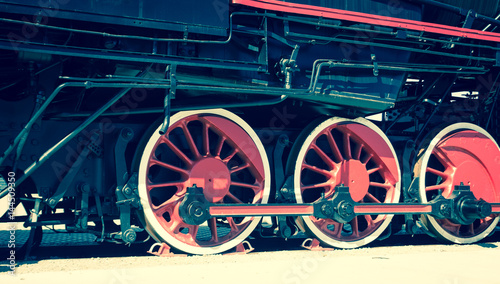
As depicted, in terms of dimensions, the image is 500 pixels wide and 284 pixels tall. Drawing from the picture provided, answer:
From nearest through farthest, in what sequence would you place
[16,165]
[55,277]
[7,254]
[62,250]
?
[55,277]
[16,165]
[7,254]
[62,250]

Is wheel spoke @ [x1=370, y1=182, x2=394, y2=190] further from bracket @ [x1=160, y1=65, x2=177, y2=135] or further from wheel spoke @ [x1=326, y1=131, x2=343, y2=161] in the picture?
bracket @ [x1=160, y1=65, x2=177, y2=135]

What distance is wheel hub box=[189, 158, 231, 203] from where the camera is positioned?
530 centimetres

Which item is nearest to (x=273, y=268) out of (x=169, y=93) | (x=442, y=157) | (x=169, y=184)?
(x=169, y=184)

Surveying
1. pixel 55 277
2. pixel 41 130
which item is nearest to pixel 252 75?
pixel 41 130

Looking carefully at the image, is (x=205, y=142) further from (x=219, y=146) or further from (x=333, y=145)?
(x=333, y=145)

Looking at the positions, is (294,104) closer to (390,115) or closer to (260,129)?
(260,129)

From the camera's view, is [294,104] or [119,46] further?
[294,104]

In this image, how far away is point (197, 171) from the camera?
17.4 feet

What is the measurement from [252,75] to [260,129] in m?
0.77

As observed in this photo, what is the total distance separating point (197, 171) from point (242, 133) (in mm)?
587

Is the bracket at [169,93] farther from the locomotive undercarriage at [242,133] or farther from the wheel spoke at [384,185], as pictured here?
the wheel spoke at [384,185]

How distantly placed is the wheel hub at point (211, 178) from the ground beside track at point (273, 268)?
0.61 metres

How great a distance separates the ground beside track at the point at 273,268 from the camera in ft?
12.9

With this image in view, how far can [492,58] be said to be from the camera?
6504 mm
